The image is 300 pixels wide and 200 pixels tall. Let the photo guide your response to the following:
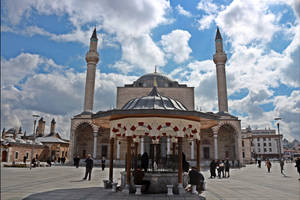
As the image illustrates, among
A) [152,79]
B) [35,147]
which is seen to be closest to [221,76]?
[152,79]

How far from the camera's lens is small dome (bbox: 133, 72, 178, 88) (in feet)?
117

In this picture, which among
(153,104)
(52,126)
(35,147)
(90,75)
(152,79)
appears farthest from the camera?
(52,126)

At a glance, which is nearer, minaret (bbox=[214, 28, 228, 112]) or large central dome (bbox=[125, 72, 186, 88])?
minaret (bbox=[214, 28, 228, 112])

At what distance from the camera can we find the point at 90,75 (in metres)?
29.7

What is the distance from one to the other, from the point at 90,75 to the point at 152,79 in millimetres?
9862

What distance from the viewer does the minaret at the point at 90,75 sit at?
29.2 m

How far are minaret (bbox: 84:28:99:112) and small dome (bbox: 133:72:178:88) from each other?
7.65 metres

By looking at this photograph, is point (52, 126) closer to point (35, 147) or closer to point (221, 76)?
point (35, 147)

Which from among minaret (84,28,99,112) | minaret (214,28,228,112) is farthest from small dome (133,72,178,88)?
minaret (214,28,228,112)

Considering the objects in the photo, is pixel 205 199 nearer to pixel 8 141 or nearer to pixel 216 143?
pixel 216 143

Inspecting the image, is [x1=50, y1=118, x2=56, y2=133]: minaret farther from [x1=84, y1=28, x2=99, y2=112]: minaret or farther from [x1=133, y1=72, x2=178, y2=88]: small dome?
[x1=84, y1=28, x2=99, y2=112]: minaret

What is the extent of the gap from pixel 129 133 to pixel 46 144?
3760 cm

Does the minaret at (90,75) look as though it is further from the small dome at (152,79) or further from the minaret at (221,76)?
the minaret at (221,76)

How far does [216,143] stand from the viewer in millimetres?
26891
